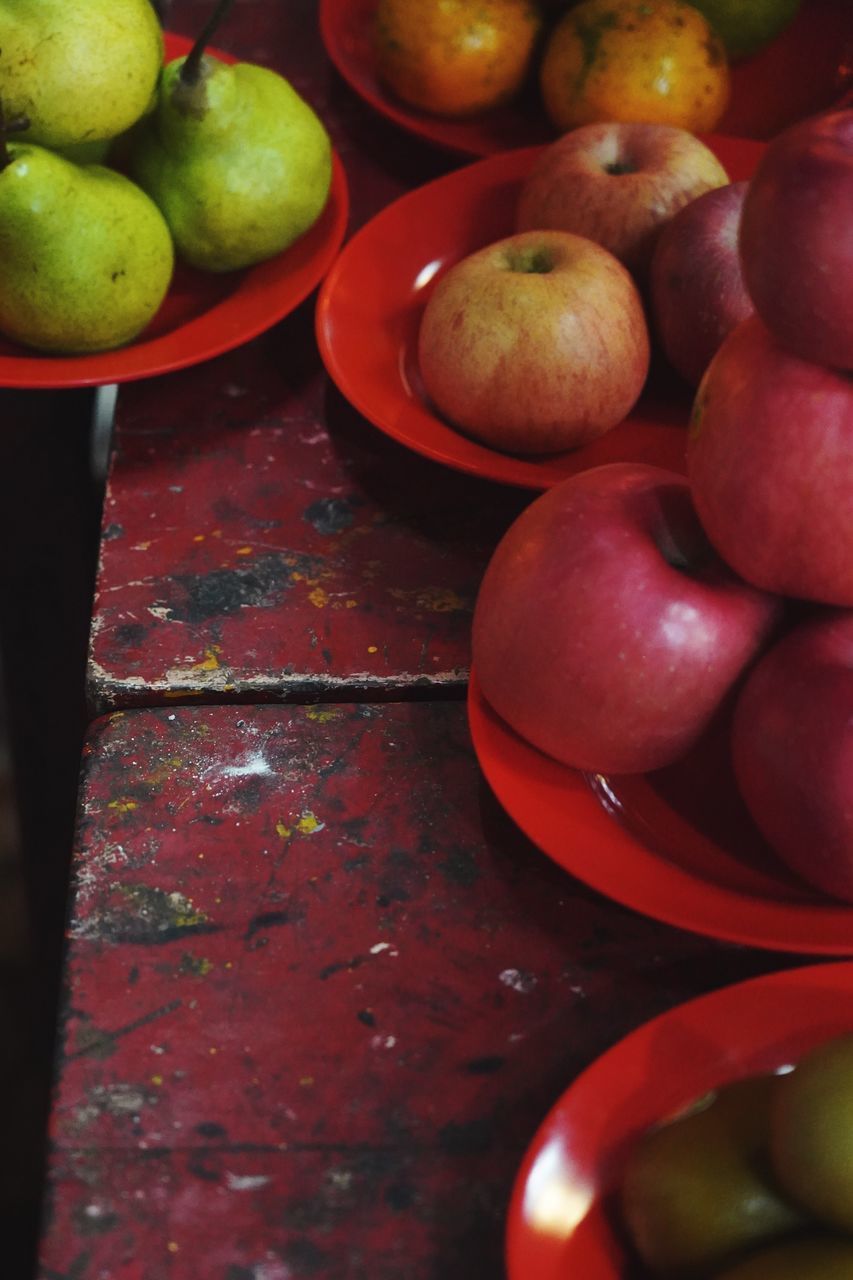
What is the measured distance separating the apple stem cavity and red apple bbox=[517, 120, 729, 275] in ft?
0.21

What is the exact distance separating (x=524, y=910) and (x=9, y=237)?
18.7 inches

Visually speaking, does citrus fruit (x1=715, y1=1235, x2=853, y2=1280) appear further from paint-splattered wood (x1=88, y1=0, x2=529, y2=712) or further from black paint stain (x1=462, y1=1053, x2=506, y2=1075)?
paint-splattered wood (x1=88, y1=0, x2=529, y2=712)

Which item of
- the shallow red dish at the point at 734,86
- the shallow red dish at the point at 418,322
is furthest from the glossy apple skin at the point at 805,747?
the shallow red dish at the point at 734,86

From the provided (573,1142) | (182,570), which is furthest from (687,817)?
(182,570)

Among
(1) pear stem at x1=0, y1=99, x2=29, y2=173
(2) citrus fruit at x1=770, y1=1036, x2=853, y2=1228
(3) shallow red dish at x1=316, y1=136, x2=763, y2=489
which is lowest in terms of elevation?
(3) shallow red dish at x1=316, y1=136, x2=763, y2=489

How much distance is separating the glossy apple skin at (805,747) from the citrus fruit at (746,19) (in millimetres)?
694

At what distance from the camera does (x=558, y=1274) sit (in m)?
0.41

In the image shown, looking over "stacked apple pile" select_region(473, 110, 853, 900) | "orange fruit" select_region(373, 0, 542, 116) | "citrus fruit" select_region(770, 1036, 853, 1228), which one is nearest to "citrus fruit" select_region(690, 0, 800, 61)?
"orange fruit" select_region(373, 0, 542, 116)

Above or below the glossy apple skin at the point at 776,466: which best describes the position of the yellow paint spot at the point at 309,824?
below

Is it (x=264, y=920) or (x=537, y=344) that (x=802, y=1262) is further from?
(x=537, y=344)

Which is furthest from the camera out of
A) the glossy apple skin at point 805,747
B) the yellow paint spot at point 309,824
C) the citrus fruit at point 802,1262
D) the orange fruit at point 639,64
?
the orange fruit at point 639,64

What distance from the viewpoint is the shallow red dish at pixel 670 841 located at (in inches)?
20.3

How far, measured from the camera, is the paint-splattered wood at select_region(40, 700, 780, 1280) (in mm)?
469

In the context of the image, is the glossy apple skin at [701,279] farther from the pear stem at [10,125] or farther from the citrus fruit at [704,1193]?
the citrus fruit at [704,1193]
